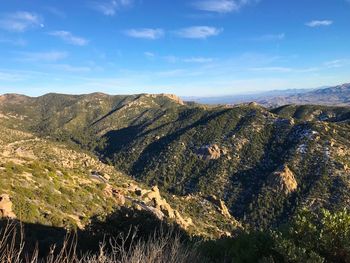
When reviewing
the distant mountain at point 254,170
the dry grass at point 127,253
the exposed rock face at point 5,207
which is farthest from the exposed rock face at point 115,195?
the distant mountain at point 254,170

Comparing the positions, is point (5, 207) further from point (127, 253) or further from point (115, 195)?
point (127, 253)

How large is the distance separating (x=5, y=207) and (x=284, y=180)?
383 ft

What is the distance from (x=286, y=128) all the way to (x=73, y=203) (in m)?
151

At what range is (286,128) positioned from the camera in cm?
17425

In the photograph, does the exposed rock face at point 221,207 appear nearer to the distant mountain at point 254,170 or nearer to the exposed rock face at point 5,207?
the distant mountain at point 254,170

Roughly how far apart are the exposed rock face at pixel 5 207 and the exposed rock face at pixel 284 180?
11403 centimetres

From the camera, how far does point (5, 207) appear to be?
2697 centimetres

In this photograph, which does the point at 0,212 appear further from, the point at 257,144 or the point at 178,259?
the point at 257,144

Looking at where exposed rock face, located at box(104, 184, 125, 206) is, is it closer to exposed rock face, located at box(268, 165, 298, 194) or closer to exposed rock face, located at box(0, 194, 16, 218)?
exposed rock face, located at box(0, 194, 16, 218)

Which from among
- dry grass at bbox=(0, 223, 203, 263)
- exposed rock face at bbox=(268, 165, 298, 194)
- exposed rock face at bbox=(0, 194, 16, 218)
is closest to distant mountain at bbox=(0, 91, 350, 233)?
exposed rock face at bbox=(268, 165, 298, 194)

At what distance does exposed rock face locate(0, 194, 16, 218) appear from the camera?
26211 millimetres

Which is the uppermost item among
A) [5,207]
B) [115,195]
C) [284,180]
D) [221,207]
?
[5,207]

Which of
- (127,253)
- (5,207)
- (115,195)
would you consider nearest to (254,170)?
(115,195)

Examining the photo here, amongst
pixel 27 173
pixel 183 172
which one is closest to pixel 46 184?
pixel 27 173
